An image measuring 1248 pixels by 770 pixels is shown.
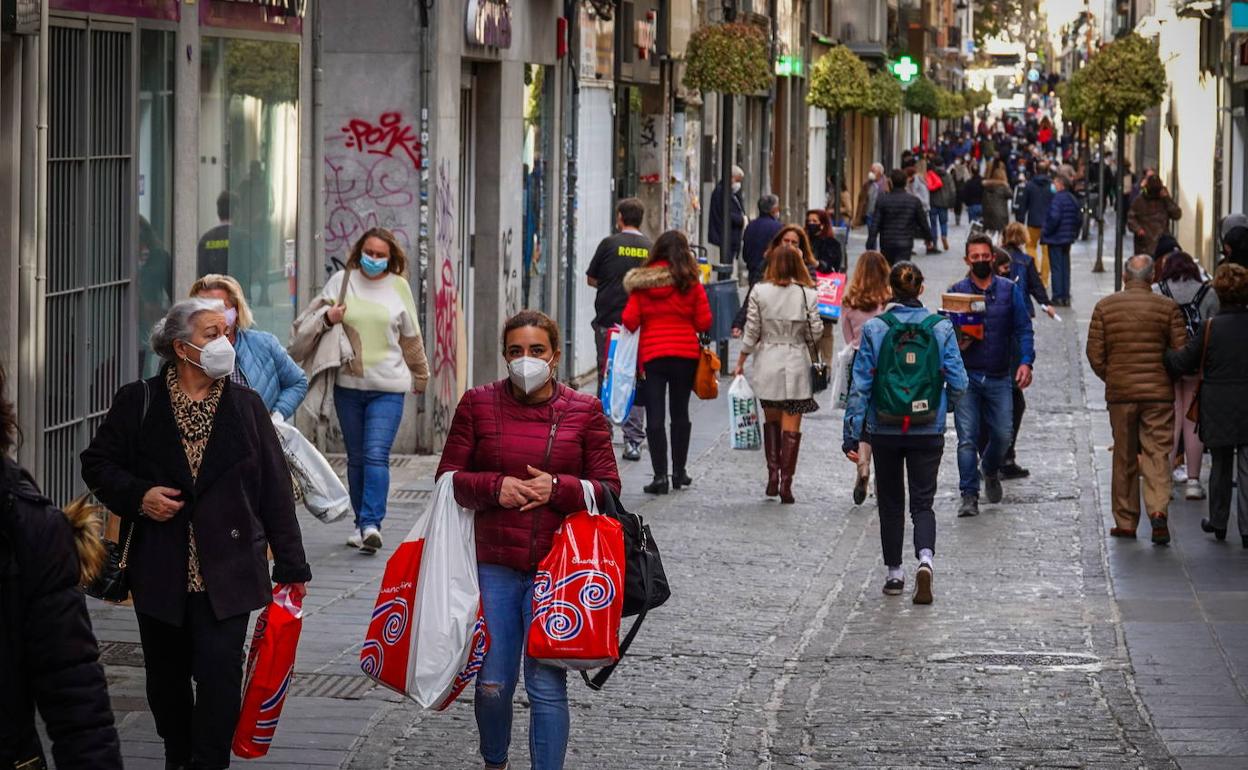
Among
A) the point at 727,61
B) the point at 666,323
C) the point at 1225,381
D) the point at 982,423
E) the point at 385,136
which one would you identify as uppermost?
the point at 727,61

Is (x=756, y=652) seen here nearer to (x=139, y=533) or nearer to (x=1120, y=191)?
(x=139, y=533)

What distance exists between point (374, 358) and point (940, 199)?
105 feet

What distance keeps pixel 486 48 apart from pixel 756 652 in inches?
326

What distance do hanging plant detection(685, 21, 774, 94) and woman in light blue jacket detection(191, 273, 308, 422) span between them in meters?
15.7

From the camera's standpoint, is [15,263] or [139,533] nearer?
[139,533]

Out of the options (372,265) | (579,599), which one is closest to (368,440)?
(372,265)

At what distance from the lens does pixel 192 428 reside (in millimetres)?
6496

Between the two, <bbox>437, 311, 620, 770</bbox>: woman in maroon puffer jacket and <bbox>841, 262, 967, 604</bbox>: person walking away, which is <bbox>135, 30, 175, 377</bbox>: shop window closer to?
<bbox>841, 262, 967, 604</bbox>: person walking away

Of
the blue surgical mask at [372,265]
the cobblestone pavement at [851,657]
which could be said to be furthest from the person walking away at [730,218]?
the blue surgical mask at [372,265]

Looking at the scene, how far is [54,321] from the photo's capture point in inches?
406

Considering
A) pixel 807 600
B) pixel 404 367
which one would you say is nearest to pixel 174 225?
pixel 404 367

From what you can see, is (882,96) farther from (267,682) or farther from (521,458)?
(267,682)

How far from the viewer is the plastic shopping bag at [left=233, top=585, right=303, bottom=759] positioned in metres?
6.54

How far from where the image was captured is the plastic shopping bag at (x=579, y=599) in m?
6.25
